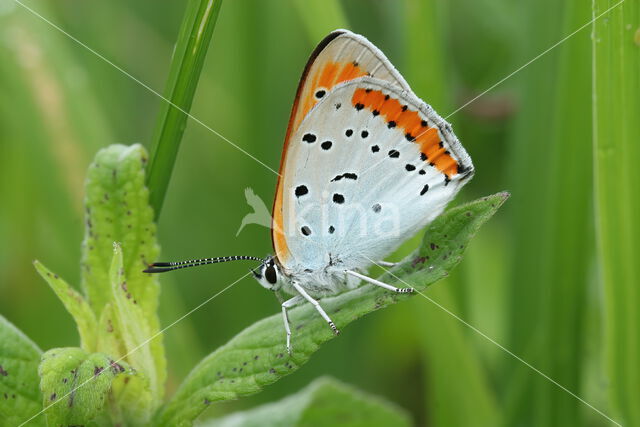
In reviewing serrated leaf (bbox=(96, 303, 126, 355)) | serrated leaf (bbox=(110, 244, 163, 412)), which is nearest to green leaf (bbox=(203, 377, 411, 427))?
serrated leaf (bbox=(110, 244, 163, 412))

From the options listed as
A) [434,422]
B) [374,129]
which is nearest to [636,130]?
[374,129]

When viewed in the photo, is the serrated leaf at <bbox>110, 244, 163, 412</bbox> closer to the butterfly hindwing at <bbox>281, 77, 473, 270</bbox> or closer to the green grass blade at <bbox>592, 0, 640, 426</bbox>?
the butterfly hindwing at <bbox>281, 77, 473, 270</bbox>

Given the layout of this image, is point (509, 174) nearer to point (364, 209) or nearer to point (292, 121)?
point (364, 209)

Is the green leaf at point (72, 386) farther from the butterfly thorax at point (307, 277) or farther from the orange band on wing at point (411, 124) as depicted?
the orange band on wing at point (411, 124)

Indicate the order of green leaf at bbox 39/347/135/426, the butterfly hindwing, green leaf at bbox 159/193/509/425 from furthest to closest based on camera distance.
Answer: the butterfly hindwing, green leaf at bbox 159/193/509/425, green leaf at bbox 39/347/135/426

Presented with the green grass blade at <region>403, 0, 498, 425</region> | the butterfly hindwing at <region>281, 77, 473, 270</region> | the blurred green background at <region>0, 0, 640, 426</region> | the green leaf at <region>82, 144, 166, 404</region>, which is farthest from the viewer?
the green grass blade at <region>403, 0, 498, 425</region>

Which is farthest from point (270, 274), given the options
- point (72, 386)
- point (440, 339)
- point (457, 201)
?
point (457, 201)
